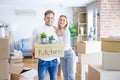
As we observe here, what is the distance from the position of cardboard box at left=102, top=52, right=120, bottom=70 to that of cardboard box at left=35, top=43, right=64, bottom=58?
0.75 meters

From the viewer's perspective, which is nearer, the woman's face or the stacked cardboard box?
the stacked cardboard box

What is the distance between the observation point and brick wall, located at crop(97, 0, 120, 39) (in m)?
5.73

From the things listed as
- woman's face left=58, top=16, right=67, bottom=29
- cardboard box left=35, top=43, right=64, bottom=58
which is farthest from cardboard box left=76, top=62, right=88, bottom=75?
cardboard box left=35, top=43, right=64, bottom=58

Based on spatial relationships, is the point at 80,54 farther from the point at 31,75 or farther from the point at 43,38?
the point at 43,38

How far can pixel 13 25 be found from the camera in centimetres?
897

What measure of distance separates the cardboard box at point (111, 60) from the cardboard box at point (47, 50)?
75cm

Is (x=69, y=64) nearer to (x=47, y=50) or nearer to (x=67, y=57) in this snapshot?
(x=67, y=57)

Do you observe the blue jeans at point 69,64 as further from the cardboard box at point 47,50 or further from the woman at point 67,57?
the cardboard box at point 47,50

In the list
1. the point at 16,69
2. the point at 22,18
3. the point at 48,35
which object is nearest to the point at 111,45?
the point at 48,35

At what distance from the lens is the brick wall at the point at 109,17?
225 inches

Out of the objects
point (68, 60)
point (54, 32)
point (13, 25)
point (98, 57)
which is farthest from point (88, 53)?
point (13, 25)

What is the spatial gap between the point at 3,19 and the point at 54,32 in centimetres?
700

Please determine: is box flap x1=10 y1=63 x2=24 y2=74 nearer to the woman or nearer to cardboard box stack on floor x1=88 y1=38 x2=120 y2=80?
the woman

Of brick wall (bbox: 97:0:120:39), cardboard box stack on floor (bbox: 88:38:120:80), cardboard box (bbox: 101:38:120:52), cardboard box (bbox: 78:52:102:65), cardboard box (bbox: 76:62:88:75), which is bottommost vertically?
cardboard box (bbox: 76:62:88:75)
